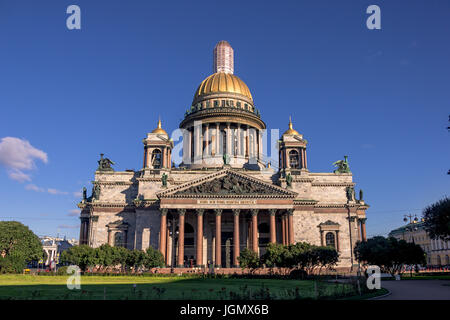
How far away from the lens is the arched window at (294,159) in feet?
216

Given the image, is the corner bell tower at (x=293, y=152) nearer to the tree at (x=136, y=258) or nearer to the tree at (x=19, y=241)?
the tree at (x=136, y=258)

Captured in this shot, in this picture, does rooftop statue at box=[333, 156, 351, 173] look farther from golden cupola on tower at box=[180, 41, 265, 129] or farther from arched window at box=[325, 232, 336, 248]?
golden cupola on tower at box=[180, 41, 265, 129]

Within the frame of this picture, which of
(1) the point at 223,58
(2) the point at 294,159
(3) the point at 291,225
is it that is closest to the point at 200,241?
(3) the point at 291,225

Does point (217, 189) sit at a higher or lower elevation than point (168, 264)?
higher

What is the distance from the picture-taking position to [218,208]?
5544 centimetres

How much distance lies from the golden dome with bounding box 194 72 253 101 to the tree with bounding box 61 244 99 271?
43.3 meters

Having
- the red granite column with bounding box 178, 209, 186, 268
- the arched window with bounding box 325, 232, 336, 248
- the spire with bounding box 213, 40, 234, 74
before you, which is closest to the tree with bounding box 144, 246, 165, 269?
the red granite column with bounding box 178, 209, 186, 268

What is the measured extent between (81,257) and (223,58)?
183 feet

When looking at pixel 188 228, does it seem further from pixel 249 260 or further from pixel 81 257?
pixel 81 257

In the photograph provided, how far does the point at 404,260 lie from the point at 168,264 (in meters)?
31.2

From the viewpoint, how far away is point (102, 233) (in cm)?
6100

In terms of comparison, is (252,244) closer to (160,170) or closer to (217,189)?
(217,189)

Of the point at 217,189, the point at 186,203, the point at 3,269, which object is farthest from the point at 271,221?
the point at 3,269

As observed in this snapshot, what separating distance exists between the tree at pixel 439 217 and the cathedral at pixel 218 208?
19.8 meters
